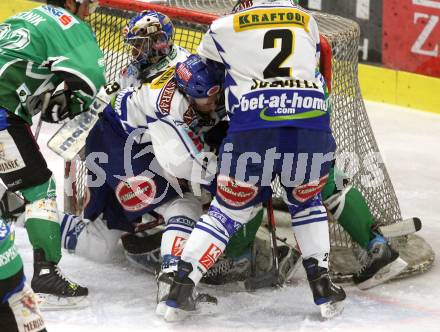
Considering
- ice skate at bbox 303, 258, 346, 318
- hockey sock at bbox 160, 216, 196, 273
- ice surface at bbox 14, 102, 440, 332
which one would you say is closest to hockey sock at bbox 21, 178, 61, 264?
ice surface at bbox 14, 102, 440, 332

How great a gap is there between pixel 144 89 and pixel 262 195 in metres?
0.66

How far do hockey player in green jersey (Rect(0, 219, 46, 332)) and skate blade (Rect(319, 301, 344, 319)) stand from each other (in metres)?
1.19

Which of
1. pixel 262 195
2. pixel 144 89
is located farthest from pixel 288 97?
pixel 144 89

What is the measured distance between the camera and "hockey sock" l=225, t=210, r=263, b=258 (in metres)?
4.52

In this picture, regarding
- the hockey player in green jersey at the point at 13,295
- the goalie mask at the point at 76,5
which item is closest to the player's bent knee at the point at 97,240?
the goalie mask at the point at 76,5

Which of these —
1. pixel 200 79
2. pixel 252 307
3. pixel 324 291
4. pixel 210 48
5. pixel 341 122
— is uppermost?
pixel 210 48

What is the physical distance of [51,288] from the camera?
170 inches

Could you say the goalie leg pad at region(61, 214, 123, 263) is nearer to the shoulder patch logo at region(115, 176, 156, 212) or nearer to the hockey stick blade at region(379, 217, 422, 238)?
the shoulder patch logo at region(115, 176, 156, 212)

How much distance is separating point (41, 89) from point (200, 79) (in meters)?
0.61

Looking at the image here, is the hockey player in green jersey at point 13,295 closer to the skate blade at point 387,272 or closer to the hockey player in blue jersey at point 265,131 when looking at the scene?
the hockey player in blue jersey at point 265,131

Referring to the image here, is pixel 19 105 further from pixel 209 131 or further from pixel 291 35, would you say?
pixel 291 35

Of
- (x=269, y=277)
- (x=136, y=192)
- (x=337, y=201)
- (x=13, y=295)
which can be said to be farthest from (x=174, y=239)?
(x=13, y=295)

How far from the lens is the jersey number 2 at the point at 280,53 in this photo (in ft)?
13.3

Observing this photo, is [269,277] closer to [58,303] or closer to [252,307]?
[252,307]
